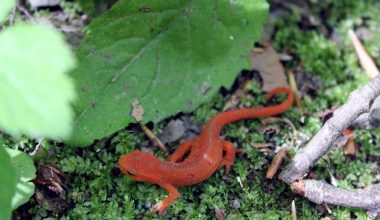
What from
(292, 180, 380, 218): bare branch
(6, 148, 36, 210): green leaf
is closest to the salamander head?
(6, 148, 36, 210): green leaf

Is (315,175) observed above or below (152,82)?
below

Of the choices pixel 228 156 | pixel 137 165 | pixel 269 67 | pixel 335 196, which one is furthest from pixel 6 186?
pixel 269 67

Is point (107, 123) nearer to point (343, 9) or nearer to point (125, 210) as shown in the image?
point (125, 210)

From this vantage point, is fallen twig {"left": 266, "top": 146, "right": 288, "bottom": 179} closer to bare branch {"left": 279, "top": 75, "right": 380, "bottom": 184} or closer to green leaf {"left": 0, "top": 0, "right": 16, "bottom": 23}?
bare branch {"left": 279, "top": 75, "right": 380, "bottom": 184}

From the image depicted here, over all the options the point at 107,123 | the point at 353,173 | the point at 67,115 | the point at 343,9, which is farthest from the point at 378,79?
→ the point at 67,115

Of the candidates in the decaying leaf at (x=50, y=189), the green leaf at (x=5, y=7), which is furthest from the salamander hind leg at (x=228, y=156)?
the green leaf at (x=5, y=7)
